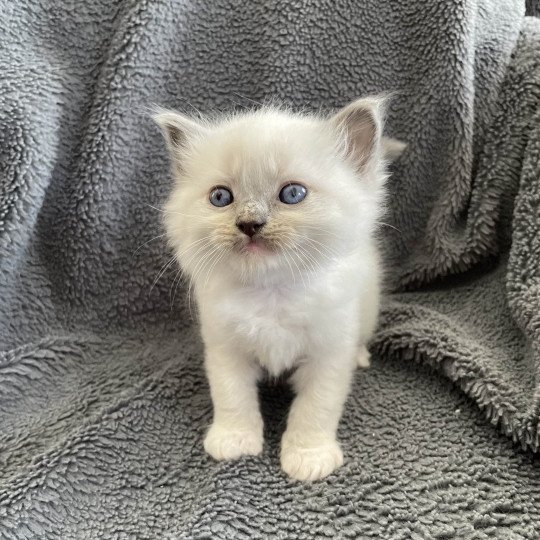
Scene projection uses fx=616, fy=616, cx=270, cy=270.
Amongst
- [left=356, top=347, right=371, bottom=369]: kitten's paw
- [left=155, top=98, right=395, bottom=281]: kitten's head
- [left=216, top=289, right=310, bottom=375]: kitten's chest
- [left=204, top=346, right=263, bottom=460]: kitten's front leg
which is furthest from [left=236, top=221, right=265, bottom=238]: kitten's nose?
[left=356, top=347, right=371, bottom=369]: kitten's paw

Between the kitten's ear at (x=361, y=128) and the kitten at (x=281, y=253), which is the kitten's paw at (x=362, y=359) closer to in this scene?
the kitten at (x=281, y=253)

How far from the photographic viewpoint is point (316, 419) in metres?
1.20

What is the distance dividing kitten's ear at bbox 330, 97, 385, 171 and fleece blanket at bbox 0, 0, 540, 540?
477mm

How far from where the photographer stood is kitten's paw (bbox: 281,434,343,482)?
3.75 feet

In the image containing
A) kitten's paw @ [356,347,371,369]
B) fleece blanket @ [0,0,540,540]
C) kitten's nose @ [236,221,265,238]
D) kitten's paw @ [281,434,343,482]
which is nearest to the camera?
kitten's nose @ [236,221,265,238]

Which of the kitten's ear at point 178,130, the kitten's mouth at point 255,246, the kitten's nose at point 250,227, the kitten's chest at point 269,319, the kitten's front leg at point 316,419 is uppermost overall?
the kitten's ear at point 178,130

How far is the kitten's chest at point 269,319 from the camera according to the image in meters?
1.17

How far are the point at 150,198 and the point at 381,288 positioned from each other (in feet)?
2.14

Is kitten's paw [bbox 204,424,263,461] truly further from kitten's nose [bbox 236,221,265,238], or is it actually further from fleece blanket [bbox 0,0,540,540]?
kitten's nose [bbox 236,221,265,238]

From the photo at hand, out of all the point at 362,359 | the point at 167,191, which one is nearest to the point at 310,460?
the point at 362,359

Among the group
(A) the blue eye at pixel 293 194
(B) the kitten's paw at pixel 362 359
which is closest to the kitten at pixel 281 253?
(A) the blue eye at pixel 293 194

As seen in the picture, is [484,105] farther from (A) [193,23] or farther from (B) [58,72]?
(B) [58,72]

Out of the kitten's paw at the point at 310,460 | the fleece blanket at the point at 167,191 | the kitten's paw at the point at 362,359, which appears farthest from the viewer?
the kitten's paw at the point at 362,359

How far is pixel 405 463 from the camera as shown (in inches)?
46.3
